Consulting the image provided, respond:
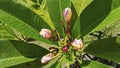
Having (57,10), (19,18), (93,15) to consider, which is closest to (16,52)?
(19,18)

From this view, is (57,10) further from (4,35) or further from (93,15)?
(4,35)

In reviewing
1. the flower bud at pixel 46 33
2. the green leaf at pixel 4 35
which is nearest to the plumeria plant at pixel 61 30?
the flower bud at pixel 46 33

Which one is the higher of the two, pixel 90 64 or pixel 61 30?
pixel 61 30

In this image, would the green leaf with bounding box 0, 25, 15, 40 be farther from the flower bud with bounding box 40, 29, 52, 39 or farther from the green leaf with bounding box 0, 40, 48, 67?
the flower bud with bounding box 40, 29, 52, 39

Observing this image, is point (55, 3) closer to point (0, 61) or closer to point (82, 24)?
point (82, 24)

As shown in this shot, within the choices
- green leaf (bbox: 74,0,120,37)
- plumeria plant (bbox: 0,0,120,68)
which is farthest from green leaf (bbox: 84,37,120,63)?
green leaf (bbox: 74,0,120,37)

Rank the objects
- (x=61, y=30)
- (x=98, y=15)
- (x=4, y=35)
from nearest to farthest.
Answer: (x=98, y=15), (x=61, y=30), (x=4, y=35)

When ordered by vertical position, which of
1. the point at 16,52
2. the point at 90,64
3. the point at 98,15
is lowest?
the point at 90,64
